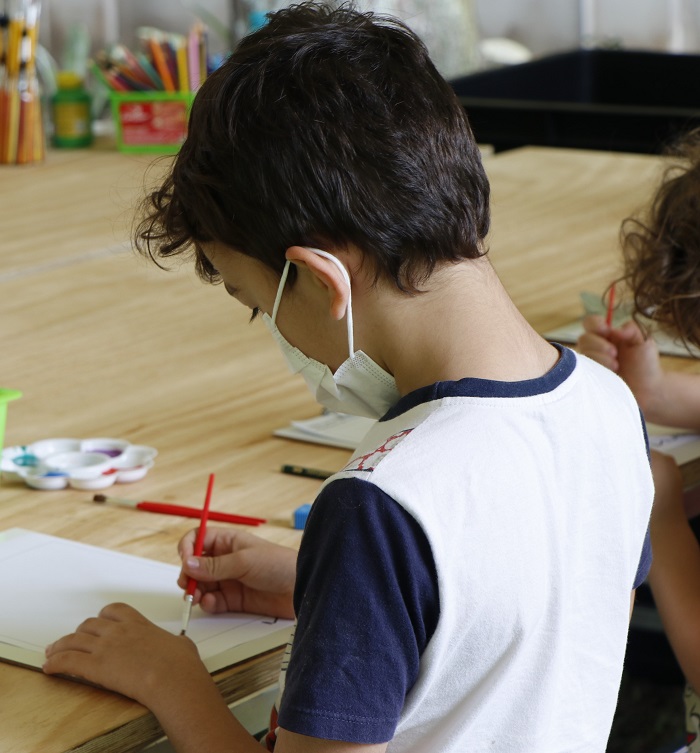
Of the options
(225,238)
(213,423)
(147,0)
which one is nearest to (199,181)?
(225,238)

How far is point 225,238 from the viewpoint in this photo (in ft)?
2.72

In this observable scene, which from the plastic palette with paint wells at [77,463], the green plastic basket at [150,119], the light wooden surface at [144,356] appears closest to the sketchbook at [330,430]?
the light wooden surface at [144,356]

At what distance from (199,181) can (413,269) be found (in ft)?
0.50

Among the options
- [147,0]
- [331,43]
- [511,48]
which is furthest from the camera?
[511,48]

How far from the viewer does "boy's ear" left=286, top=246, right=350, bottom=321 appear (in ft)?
2.58

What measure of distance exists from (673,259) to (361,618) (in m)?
0.90

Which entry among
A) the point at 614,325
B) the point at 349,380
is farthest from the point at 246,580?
the point at 614,325

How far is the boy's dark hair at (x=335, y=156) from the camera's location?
2.57ft

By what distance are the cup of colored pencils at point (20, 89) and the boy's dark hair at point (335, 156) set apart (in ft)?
7.23

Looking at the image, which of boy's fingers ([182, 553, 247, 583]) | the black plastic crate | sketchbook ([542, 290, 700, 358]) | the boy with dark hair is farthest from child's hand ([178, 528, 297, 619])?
the black plastic crate

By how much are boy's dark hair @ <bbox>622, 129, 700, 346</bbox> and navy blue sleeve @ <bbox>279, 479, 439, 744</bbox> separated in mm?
811

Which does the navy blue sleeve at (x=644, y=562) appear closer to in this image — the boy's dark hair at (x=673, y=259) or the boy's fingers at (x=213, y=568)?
the boy's fingers at (x=213, y=568)

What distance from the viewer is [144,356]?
5.57 feet

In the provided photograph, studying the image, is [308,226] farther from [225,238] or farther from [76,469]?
[76,469]
